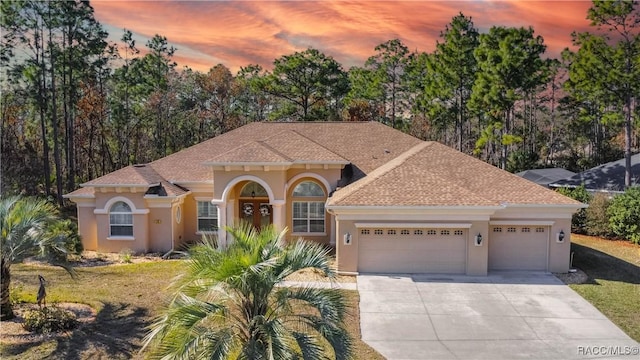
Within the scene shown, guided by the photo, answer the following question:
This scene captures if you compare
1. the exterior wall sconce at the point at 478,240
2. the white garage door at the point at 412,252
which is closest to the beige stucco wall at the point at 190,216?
the white garage door at the point at 412,252

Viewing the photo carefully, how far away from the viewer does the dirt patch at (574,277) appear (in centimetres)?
1577

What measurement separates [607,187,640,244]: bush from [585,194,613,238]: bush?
312 millimetres

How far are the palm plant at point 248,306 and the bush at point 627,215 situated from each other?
22.1 m

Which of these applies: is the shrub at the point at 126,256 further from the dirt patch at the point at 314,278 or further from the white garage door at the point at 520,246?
the white garage door at the point at 520,246

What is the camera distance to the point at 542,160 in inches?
2183

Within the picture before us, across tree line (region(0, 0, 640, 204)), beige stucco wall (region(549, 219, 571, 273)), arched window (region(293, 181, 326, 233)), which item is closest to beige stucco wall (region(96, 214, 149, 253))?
arched window (region(293, 181, 326, 233))

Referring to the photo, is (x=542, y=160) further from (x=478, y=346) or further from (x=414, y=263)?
(x=478, y=346)

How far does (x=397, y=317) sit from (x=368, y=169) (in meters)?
9.94

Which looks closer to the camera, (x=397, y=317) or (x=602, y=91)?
(x=397, y=317)

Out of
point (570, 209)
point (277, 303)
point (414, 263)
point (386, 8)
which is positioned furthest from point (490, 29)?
point (277, 303)

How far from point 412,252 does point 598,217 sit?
1444 cm

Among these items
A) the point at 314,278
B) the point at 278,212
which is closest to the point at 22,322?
the point at 314,278

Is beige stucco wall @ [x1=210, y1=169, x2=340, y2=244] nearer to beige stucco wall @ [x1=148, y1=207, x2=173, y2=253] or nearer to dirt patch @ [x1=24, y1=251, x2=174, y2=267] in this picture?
beige stucco wall @ [x1=148, y1=207, x2=173, y2=253]

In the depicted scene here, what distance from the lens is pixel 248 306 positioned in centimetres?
718
